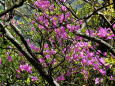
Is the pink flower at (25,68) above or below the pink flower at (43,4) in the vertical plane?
below

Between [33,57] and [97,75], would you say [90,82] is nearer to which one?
[97,75]

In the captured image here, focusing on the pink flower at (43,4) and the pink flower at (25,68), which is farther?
the pink flower at (25,68)

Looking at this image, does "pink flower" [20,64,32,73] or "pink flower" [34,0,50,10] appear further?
"pink flower" [20,64,32,73]

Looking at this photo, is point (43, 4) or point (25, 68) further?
point (25, 68)

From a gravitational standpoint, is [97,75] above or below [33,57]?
below

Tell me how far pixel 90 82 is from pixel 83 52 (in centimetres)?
240

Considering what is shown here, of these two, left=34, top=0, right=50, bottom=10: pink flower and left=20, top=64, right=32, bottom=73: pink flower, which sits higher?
left=34, top=0, right=50, bottom=10: pink flower

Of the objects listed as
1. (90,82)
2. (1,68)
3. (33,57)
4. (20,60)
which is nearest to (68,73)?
(90,82)

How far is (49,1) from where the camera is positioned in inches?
367

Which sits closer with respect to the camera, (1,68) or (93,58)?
(93,58)

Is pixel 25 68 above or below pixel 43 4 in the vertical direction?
below

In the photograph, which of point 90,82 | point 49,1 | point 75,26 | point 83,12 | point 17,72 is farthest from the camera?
point 83,12

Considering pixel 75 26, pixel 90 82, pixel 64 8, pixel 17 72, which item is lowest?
pixel 90 82

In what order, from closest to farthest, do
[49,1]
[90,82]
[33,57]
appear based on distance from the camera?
[33,57] < [49,1] < [90,82]
